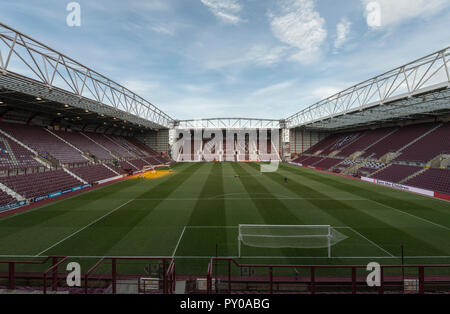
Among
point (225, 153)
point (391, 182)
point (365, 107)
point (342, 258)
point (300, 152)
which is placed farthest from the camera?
point (225, 153)

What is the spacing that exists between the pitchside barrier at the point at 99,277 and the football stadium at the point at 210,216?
0.22 ft

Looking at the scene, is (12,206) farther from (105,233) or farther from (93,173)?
(93,173)

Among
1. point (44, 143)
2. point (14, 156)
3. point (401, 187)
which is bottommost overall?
point (401, 187)

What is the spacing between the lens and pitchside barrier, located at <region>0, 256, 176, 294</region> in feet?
20.8

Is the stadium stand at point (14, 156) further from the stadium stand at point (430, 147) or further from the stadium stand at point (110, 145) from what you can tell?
the stadium stand at point (430, 147)

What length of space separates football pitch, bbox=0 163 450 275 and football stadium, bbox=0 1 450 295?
3.8 inches

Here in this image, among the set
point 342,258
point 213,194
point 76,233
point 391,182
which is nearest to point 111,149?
point 213,194

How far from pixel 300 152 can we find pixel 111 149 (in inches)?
2125

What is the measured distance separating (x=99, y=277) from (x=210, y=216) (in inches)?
312

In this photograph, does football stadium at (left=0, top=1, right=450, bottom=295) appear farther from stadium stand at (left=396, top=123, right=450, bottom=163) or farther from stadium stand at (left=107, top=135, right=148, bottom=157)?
stadium stand at (left=107, top=135, right=148, bottom=157)

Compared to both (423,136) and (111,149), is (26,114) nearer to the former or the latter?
(111,149)

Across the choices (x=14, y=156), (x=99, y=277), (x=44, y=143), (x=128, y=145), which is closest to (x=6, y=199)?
(x=14, y=156)

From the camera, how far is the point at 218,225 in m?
13.1
